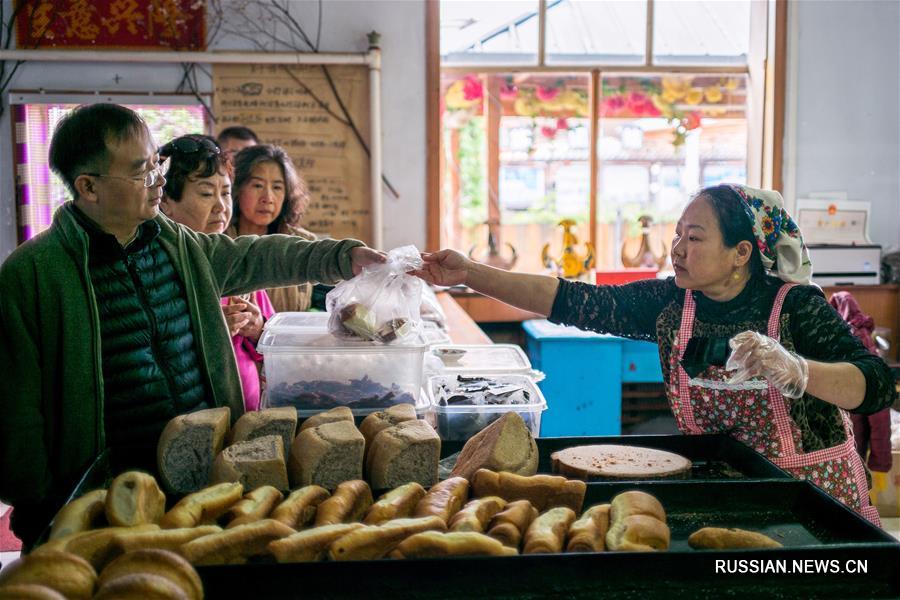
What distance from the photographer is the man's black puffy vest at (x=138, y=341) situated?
5.63ft

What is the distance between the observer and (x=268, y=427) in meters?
1.50

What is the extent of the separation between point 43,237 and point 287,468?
0.76 metres

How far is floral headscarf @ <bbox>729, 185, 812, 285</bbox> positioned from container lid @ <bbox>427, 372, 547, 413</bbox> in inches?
25.6

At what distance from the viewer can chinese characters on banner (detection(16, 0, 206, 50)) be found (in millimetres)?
4762

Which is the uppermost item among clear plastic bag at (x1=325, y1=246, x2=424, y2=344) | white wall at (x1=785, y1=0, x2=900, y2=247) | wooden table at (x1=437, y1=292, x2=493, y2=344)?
white wall at (x1=785, y1=0, x2=900, y2=247)

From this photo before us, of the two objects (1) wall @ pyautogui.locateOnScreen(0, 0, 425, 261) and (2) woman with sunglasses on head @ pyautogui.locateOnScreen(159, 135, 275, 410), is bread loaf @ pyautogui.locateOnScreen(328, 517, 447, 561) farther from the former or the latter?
(1) wall @ pyautogui.locateOnScreen(0, 0, 425, 261)

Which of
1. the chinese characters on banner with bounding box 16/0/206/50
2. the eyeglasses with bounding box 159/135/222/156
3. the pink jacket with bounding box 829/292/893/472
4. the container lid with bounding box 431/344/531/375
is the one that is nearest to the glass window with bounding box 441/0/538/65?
the chinese characters on banner with bounding box 16/0/206/50

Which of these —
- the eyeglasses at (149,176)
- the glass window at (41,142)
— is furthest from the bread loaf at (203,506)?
the glass window at (41,142)

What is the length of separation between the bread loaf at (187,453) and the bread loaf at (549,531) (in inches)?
23.1

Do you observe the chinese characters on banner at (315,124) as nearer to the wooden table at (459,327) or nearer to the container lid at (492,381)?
the wooden table at (459,327)

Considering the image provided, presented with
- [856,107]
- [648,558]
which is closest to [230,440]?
[648,558]

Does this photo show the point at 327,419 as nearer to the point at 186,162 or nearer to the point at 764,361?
the point at 764,361

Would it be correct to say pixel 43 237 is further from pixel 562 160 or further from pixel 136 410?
pixel 562 160

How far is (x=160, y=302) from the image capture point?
1.79 m
